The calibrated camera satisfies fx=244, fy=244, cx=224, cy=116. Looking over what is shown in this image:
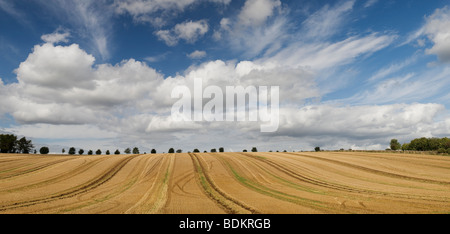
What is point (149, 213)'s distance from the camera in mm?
14453

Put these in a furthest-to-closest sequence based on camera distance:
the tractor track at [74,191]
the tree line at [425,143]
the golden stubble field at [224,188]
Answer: the tree line at [425,143]
the tractor track at [74,191]
the golden stubble field at [224,188]

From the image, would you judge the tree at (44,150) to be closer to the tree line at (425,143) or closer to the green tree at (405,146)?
the tree line at (425,143)

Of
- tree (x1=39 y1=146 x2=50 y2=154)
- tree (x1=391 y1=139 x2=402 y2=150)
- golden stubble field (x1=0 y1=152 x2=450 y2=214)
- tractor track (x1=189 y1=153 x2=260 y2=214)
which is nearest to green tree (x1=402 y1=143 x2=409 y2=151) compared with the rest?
tree (x1=391 y1=139 x2=402 y2=150)

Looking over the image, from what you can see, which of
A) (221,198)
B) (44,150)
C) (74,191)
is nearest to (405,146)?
(221,198)

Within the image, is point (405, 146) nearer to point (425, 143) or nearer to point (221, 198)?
point (425, 143)

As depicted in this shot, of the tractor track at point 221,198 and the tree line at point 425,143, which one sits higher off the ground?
the tree line at point 425,143

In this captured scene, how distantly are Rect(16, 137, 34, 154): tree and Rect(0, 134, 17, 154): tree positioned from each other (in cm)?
509

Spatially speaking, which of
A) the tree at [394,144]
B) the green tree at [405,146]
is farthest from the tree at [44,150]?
the green tree at [405,146]

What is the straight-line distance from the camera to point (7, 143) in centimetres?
11025

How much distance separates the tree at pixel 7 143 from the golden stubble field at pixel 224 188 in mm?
98695

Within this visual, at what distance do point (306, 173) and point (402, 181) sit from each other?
10922 mm

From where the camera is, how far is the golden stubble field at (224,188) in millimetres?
16109

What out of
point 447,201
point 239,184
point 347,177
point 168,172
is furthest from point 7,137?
point 447,201

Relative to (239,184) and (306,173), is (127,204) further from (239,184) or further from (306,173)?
(306,173)
